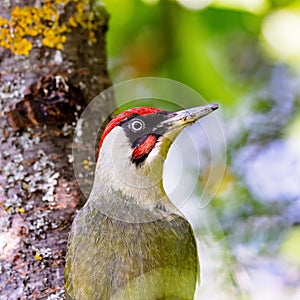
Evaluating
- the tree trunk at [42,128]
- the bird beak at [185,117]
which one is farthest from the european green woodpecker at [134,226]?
the tree trunk at [42,128]

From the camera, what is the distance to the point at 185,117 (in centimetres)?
244

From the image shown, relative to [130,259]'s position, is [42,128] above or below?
above

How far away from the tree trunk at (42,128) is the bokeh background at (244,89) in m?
0.54

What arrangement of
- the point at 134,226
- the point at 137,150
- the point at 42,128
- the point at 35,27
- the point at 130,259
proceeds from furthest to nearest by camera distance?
the point at 35,27 → the point at 42,128 → the point at 137,150 → the point at 134,226 → the point at 130,259

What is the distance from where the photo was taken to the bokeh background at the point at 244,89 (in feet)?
11.4

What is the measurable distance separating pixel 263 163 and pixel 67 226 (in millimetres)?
1676

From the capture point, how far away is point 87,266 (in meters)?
2.38

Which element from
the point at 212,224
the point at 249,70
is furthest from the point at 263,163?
the point at 212,224

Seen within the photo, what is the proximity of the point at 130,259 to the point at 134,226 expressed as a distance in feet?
0.51

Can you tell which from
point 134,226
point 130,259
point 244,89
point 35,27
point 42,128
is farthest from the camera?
point 244,89

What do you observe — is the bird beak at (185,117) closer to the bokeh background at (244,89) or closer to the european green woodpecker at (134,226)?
the european green woodpecker at (134,226)

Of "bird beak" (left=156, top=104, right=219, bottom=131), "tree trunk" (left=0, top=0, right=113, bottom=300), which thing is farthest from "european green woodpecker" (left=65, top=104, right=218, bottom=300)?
"tree trunk" (left=0, top=0, right=113, bottom=300)

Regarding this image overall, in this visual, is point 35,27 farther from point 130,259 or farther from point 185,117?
point 130,259

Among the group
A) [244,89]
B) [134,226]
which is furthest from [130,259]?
Result: [244,89]
